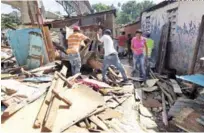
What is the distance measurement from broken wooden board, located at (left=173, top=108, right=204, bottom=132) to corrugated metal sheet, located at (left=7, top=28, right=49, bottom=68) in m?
5.78

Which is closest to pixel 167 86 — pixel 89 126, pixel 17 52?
pixel 89 126

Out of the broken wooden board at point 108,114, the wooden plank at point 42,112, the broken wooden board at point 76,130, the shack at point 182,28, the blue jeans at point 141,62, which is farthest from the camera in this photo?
the shack at point 182,28

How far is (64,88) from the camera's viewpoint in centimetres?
621

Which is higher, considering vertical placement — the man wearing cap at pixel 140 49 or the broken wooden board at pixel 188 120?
the man wearing cap at pixel 140 49

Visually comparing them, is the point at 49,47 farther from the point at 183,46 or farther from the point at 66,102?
the point at 66,102

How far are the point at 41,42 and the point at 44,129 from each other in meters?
5.85

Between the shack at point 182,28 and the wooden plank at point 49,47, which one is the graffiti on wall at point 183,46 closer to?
the shack at point 182,28

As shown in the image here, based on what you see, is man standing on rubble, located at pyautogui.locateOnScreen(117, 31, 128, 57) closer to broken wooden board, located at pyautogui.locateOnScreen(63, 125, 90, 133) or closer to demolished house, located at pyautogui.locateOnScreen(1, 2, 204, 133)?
demolished house, located at pyautogui.locateOnScreen(1, 2, 204, 133)

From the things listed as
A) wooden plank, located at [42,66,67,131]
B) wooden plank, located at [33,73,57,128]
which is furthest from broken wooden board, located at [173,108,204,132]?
wooden plank, located at [33,73,57,128]

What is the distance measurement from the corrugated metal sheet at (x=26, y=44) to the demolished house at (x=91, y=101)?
0.04 metres

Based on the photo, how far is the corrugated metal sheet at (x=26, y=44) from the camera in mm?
9680

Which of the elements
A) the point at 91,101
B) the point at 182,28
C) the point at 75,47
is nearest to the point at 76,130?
the point at 91,101

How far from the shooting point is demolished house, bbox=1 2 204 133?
15.5 ft

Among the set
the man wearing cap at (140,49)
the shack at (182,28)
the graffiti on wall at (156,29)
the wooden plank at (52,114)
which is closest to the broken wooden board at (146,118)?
the wooden plank at (52,114)
